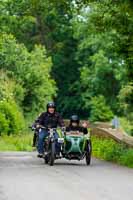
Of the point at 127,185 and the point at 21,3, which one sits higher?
the point at 21,3

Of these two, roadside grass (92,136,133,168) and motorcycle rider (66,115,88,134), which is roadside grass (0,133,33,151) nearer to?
roadside grass (92,136,133,168)

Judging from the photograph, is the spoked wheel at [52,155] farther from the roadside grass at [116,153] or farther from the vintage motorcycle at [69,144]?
the roadside grass at [116,153]

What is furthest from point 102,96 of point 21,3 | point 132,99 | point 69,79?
point 21,3

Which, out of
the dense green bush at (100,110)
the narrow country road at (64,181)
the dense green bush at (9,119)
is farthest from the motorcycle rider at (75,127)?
the dense green bush at (100,110)

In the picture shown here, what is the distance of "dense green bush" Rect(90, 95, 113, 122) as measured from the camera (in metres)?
75.0

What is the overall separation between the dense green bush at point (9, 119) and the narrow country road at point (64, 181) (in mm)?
22621

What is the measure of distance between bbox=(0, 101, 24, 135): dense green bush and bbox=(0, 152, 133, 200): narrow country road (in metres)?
22.6

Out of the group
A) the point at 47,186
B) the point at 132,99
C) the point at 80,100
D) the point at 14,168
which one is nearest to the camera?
the point at 47,186

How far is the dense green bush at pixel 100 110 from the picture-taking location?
75.0m

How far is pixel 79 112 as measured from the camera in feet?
293

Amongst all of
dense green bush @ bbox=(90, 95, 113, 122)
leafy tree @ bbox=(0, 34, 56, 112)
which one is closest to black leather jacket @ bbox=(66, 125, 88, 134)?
leafy tree @ bbox=(0, 34, 56, 112)

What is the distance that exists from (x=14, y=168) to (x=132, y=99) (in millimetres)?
24644

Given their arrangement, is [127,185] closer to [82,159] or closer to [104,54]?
[82,159]

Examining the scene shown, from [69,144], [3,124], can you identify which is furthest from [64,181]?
[3,124]
